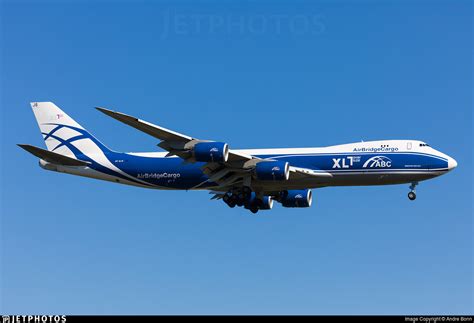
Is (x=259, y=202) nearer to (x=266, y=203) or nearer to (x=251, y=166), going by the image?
(x=266, y=203)

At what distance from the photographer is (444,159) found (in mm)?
52812

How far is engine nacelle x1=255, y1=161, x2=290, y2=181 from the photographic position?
51750 mm

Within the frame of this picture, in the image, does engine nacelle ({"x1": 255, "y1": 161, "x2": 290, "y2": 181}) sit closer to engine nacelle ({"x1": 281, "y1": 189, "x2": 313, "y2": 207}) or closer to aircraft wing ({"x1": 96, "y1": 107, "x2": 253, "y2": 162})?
aircraft wing ({"x1": 96, "y1": 107, "x2": 253, "y2": 162})

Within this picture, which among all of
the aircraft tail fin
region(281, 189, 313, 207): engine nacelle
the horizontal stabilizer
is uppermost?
the aircraft tail fin

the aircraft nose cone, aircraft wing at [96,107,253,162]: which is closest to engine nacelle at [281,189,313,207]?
aircraft wing at [96,107,253,162]

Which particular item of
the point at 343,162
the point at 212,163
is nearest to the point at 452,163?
the point at 343,162

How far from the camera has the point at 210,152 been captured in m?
50.5

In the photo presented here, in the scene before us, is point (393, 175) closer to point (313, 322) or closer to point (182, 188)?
point (182, 188)

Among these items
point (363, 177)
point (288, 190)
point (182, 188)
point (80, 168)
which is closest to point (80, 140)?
point (80, 168)

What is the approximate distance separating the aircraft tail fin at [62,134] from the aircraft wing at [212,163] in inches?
360

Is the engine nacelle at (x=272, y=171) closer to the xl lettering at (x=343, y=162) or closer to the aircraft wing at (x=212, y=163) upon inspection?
the aircraft wing at (x=212, y=163)

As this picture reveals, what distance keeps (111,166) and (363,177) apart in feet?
56.1

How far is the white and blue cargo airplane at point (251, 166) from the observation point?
51.3 metres

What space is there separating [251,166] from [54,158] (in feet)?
44.3
